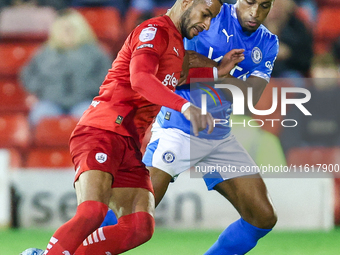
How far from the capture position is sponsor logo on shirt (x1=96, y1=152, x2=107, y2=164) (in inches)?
112

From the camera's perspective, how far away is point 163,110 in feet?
12.4

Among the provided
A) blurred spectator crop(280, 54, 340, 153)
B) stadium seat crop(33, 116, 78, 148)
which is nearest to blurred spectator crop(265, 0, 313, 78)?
blurred spectator crop(280, 54, 340, 153)

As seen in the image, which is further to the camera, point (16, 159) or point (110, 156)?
point (16, 159)

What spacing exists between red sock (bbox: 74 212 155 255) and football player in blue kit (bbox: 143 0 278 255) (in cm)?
51

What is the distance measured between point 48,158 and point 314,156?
124 inches

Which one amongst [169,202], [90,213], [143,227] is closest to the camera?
[90,213]

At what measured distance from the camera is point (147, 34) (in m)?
2.87

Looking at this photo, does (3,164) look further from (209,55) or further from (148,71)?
(148,71)

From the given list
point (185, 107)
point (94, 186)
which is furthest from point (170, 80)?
point (94, 186)

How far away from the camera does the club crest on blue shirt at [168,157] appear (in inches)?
141

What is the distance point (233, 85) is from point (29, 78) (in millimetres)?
3799

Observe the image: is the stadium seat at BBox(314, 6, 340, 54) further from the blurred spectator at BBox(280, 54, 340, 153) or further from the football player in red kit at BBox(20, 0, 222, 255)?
the football player in red kit at BBox(20, 0, 222, 255)

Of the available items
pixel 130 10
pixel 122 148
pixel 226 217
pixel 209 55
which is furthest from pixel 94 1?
Result: pixel 122 148

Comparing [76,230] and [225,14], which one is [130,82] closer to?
[76,230]
